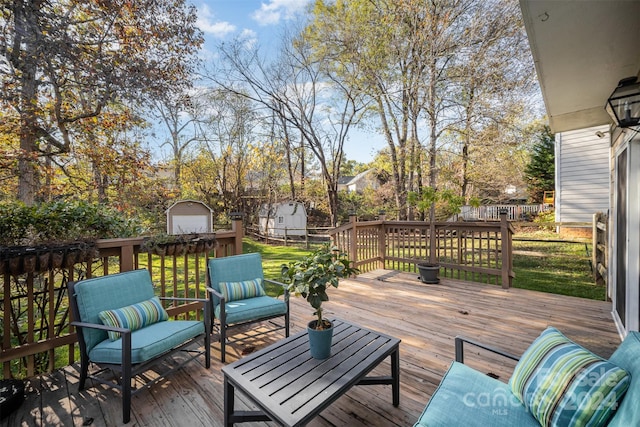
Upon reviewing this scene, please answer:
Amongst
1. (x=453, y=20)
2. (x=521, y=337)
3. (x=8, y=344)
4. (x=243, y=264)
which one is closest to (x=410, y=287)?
(x=521, y=337)

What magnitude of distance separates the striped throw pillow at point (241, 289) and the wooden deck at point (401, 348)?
472 millimetres

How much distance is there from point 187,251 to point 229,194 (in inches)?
402

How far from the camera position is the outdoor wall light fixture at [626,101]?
6.95 feet

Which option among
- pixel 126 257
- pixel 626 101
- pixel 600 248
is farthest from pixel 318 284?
pixel 600 248

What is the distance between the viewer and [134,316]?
2346mm

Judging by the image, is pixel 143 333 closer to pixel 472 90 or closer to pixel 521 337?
pixel 521 337

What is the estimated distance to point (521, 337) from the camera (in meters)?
3.05

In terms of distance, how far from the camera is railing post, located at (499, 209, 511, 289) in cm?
467

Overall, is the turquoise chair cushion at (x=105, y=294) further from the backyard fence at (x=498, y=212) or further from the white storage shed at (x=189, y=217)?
the backyard fence at (x=498, y=212)

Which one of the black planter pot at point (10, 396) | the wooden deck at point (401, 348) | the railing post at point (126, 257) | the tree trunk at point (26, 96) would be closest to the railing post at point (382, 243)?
the wooden deck at point (401, 348)

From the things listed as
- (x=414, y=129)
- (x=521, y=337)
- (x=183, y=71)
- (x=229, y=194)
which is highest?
(x=183, y=71)

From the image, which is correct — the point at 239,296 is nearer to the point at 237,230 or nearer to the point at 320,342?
the point at 237,230

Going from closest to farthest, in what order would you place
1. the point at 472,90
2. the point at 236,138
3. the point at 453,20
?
the point at 453,20 → the point at 472,90 → the point at 236,138

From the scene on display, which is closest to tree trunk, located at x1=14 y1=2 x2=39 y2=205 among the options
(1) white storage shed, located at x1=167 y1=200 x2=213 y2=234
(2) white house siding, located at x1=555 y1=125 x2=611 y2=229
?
(1) white storage shed, located at x1=167 y1=200 x2=213 y2=234
